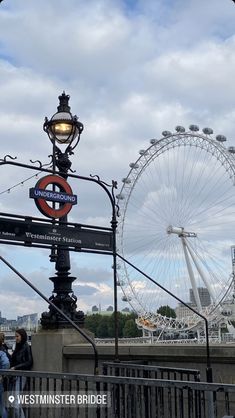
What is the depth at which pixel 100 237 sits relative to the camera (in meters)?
7.16

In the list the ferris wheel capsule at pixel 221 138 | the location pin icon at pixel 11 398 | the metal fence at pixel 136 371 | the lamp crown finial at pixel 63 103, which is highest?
the ferris wheel capsule at pixel 221 138

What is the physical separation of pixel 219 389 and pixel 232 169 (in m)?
39.7

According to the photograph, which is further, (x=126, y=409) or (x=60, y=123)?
(x=60, y=123)

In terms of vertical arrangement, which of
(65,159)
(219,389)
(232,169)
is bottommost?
(219,389)

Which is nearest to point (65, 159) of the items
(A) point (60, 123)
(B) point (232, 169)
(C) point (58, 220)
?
(A) point (60, 123)

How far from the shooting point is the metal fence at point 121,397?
4543mm

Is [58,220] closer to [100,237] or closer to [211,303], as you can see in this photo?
[100,237]

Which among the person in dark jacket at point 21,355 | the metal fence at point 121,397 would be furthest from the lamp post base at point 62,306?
the metal fence at point 121,397

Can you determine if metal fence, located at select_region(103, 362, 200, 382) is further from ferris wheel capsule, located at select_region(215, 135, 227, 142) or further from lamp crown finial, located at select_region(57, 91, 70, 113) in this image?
ferris wheel capsule, located at select_region(215, 135, 227, 142)

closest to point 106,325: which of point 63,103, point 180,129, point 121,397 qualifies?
point 180,129

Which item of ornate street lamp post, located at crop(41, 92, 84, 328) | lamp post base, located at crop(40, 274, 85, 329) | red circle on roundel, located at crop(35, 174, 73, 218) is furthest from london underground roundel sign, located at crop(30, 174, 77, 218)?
lamp post base, located at crop(40, 274, 85, 329)

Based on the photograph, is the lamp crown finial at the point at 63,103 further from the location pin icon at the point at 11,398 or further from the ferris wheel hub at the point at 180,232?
the ferris wheel hub at the point at 180,232

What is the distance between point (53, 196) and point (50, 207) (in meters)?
0.14

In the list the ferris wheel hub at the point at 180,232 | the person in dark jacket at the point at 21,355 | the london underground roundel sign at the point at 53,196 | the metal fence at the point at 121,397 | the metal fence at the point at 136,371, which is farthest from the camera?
the ferris wheel hub at the point at 180,232
